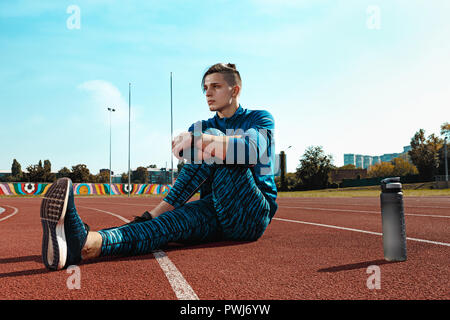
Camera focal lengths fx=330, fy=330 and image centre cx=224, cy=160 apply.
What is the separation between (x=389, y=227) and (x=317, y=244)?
39.3 inches

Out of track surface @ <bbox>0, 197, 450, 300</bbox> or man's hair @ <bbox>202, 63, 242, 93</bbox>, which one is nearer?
track surface @ <bbox>0, 197, 450, 300</bbox>

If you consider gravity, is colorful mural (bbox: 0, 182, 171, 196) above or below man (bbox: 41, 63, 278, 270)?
below

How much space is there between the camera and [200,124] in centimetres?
368

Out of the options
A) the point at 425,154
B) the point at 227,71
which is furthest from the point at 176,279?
the point at 425,154

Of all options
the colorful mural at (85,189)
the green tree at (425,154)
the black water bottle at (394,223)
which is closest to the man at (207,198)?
the black water bottle at (394,223)

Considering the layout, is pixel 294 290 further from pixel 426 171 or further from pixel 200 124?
pixel 426 171

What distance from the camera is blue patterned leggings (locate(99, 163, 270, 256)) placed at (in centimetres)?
273

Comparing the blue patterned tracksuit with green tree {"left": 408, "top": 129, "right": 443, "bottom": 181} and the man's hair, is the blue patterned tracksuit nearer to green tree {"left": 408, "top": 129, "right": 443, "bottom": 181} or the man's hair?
the man's hair

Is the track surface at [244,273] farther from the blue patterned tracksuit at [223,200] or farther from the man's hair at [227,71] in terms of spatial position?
the man's hair at [227,71]

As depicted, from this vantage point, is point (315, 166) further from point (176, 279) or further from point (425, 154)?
point (176, 279)

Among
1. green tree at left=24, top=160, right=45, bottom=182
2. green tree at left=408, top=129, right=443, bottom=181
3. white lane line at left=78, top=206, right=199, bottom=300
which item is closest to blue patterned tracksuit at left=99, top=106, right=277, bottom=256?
white lane line at left=78, top=206, right=199, bottom=300

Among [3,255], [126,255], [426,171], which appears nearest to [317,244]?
[126,255]

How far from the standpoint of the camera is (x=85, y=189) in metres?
43.4

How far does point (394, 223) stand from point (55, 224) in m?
2.63
